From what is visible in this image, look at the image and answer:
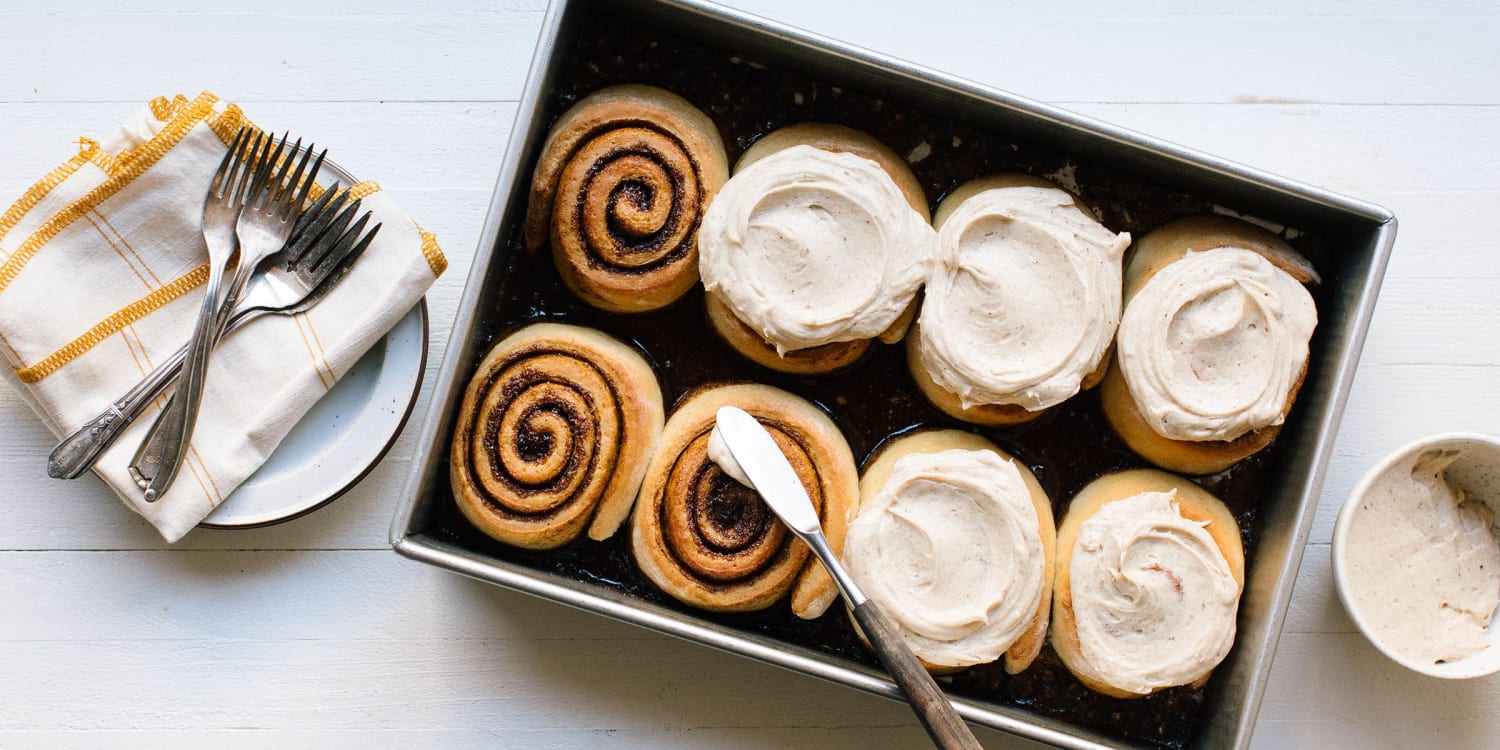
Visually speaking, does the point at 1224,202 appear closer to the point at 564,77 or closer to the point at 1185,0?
the point at 1185,0

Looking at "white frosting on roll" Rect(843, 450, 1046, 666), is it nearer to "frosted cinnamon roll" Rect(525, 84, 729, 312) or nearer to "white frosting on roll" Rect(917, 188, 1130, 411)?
"white frosting on roll" Rect(917, 188, 1130, 411)

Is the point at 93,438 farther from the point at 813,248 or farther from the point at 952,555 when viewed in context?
the point at 952,555

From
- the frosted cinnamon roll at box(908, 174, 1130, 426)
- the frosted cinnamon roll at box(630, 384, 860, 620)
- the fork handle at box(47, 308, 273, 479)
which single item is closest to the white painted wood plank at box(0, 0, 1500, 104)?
the frosted cinnamon roll at box(908, 174, 1130, 426)

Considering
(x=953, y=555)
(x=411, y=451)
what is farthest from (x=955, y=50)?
(x=411, y=451)

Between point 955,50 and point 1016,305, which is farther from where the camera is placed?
point 955,50

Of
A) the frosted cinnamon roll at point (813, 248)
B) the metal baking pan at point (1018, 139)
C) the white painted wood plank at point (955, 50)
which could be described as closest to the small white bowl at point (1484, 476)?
the metal baking pan at point (1018, 139)

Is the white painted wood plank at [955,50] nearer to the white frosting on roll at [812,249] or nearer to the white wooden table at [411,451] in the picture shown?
the white wooden table at [411,451]

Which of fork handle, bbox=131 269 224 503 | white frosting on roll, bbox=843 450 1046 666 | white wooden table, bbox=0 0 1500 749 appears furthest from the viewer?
white wooden table, bbox=0 0 1500 749

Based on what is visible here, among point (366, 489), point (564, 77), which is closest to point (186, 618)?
point (366, 489)
